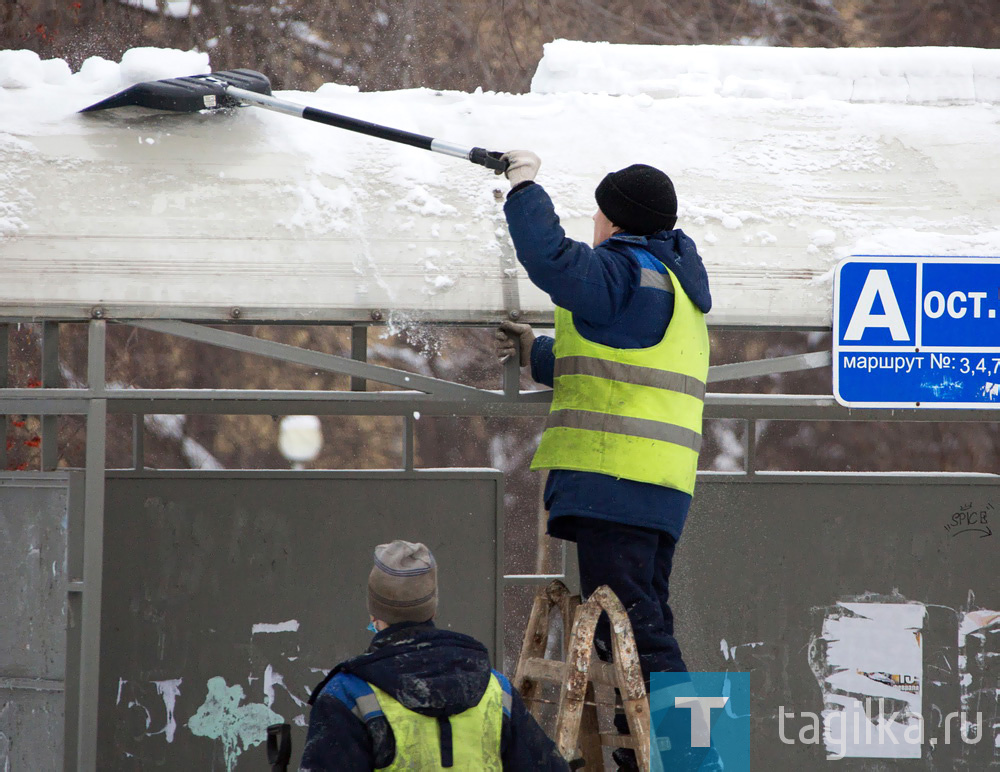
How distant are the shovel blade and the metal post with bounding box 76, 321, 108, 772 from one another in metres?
0.78

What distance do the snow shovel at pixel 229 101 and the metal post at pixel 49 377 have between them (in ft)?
3.14

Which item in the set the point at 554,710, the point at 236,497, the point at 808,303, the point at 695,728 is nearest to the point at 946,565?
the point at 554,710

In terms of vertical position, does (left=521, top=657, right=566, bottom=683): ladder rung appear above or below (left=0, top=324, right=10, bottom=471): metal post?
below

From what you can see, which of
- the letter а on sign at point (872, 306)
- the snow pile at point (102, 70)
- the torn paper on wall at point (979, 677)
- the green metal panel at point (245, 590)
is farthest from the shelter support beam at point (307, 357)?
the torn paper on wall at point (979, 677)

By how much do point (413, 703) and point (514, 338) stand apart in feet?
4.75

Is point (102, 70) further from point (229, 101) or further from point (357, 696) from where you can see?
point (357, 696)

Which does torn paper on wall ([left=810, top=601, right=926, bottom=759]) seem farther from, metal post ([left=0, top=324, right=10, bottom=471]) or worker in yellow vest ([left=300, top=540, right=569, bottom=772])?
metal post ([left=0, top=324, right=10, bottom=471])

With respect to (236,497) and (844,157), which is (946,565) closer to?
(844,157)

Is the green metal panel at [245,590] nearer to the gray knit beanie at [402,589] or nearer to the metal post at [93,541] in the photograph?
the metal post at [93,541]

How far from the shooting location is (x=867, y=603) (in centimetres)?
514

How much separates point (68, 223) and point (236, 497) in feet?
6.26

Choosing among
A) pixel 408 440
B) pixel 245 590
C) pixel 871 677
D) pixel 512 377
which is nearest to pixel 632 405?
pixel 512 377

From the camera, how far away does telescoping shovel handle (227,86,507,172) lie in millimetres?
3244

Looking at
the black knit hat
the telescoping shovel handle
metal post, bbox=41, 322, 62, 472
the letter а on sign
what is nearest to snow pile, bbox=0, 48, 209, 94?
the telescoping shovel handle
